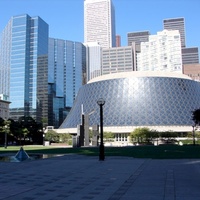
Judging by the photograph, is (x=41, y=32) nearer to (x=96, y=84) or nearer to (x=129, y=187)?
(x=96, y=84)

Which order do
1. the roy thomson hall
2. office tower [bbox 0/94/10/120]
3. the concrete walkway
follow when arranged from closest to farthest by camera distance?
the concrete walkway
the roy thomson hall
office tower [bbox 0/94/10/120]

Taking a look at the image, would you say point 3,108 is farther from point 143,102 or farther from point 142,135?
point 142,135

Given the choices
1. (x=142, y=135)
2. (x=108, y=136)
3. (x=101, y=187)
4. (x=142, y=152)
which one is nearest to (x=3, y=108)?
(x=108, y=136)

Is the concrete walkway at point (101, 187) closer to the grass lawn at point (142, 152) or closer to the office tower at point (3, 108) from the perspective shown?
the grass lawn at point (142, 152)

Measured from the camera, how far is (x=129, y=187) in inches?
404

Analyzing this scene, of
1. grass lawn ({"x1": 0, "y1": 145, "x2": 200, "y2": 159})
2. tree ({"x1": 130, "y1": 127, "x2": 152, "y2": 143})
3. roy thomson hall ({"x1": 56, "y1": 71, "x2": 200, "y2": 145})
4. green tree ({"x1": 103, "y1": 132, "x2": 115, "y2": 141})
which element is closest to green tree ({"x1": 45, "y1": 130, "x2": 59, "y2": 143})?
roy thomson hall ({"x1": 56, "y1": 71, "x2": 200, "y2": 145})

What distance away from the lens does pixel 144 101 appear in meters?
86.9

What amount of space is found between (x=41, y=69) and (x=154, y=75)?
307 ft

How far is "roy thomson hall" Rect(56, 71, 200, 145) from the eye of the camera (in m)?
83.5

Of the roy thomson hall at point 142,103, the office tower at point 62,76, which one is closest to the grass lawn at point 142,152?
the roy thomson hall at point 142,103

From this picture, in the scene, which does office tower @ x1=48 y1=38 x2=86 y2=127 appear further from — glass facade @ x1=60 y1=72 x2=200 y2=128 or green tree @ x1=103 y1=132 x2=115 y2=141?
green tree @ x1=103 y1=132 x2=115 y2=141

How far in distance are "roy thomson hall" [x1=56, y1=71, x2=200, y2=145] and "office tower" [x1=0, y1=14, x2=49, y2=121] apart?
7041 cm

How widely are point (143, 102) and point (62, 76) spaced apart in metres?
101

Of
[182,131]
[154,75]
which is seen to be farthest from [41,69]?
[182,131]
